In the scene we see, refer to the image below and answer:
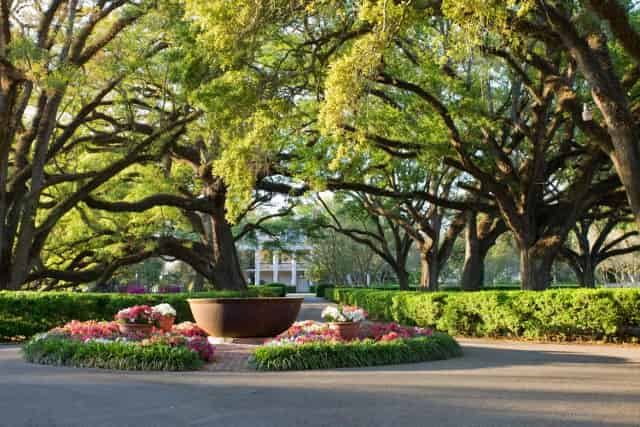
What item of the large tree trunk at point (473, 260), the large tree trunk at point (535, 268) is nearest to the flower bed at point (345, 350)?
the large tree trunk at point (535, 268)

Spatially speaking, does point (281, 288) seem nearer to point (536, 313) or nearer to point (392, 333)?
point (536, 313)

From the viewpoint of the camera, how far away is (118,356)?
31.3 ft

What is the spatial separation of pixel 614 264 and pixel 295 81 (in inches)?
1728

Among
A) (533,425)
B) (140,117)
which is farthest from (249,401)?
(140,117)

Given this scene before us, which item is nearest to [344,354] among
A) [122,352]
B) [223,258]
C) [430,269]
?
[122,352]

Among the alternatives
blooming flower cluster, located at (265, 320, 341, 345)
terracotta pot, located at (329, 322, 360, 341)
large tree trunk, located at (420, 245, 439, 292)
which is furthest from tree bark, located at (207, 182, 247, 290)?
terracotta pot, located at (329, 322, 360, 341)

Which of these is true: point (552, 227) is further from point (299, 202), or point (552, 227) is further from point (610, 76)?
point (299, 202)

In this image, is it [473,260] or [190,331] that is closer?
[190,331]

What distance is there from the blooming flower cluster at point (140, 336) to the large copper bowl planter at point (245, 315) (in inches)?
26.5

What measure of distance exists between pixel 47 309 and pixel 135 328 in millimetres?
4477

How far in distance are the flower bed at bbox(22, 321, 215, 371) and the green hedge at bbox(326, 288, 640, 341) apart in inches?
316

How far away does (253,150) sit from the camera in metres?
13.1

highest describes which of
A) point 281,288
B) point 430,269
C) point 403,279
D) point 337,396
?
point 430,269

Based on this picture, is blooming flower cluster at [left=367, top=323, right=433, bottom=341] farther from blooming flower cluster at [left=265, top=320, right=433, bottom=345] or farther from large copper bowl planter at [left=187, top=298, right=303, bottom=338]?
large copper bowl planter at [left=187, top=298, right=303, bottom=338]
